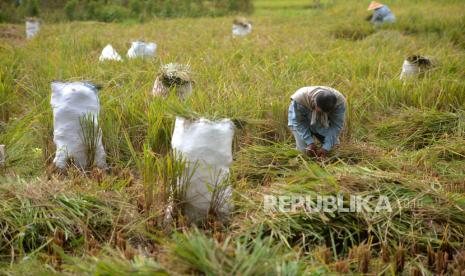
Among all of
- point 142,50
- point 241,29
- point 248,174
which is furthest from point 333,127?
point 241,29

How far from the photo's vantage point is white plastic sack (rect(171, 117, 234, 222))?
2422mm

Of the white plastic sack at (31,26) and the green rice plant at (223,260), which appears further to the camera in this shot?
the white plastic sack at (31,26)

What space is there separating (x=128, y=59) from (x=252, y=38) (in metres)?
2.16

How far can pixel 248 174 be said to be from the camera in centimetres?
296

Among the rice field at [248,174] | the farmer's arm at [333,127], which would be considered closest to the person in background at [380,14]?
the rice field at [248,174]

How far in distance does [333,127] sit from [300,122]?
0.20 meters

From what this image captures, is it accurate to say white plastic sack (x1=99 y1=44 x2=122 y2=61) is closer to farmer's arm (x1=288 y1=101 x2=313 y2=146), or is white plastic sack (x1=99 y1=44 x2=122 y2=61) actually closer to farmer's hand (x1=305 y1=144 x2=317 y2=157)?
farmer's arm (x1=288 y1=101 x2=313 y2=146)

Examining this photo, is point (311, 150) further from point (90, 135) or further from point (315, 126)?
point (90, 135)

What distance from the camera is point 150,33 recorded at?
8180mm

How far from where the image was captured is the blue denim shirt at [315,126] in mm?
3037

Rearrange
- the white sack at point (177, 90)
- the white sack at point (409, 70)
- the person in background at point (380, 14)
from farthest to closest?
the person in background at point (380, 14), the white sack at point (409, 70), the white sack at point (177, 90)

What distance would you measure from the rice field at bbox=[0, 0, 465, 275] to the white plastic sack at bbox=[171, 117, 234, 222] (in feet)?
0.26

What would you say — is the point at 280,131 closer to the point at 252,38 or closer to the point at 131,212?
the point at 131,212

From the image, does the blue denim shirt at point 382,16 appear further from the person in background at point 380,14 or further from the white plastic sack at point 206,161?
the white plastic sack at point 206,161
